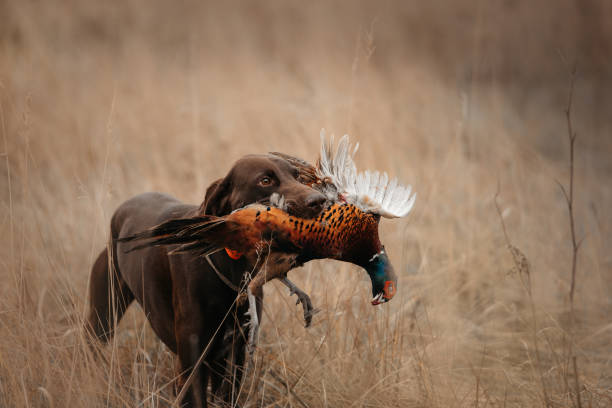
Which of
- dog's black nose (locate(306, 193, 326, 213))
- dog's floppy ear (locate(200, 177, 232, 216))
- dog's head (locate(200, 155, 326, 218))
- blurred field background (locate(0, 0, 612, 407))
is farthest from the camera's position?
blurred field background (locate(0, 0, 612, 407))

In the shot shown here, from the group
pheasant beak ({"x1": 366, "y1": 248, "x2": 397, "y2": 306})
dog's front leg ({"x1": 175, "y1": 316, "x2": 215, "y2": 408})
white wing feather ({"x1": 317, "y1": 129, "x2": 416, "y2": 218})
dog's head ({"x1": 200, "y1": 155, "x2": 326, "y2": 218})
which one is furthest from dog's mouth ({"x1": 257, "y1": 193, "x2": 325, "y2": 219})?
dog's front leg ({"x1": 175, "y1": 316, "x2": 215, "y2": 408})

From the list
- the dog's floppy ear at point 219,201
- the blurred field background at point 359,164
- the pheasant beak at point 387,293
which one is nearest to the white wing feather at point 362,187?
the pheasant beak at point 387,293

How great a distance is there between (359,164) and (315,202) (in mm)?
3313

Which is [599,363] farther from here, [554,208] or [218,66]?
[218,66]

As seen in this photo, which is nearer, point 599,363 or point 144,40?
point 599,363

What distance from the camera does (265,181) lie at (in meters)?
1.89

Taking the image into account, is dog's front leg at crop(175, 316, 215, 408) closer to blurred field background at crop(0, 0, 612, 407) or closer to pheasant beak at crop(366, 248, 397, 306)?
blurred field background at crop(0, 0, 612, 407)

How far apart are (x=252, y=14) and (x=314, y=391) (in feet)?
24.5

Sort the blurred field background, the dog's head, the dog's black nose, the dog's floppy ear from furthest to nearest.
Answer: the blurred field background
the dog's floppy ear
the dog's head
the dog's black nose

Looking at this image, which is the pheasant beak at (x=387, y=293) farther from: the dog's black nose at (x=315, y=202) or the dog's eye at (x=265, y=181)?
the dog's eye at (x=265, y=181)

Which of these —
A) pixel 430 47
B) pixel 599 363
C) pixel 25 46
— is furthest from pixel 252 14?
pixel 599 363

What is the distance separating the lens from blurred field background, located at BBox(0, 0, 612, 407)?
241 centimetres

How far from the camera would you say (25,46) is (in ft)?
23.2

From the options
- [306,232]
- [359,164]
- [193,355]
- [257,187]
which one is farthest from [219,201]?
[359,164]
